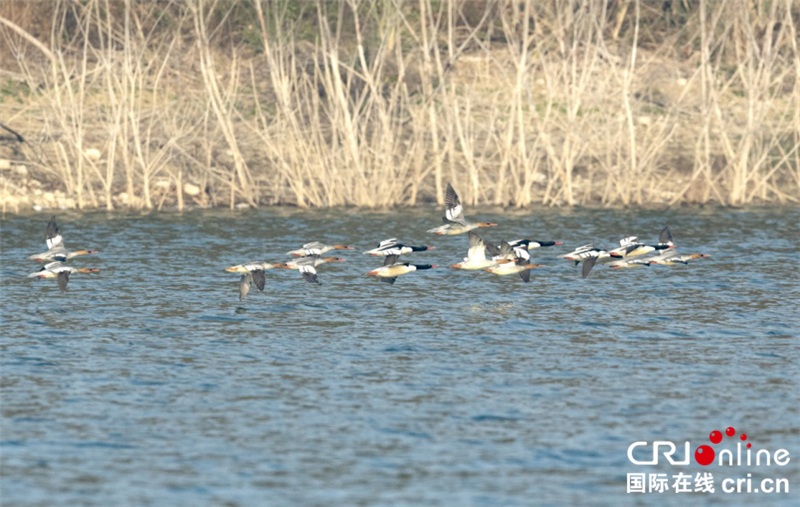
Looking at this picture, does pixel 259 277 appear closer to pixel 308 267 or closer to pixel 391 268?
pixel 308 267

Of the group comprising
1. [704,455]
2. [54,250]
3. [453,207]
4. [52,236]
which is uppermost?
[453,207]

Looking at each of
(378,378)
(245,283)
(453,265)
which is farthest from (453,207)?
(378,378)

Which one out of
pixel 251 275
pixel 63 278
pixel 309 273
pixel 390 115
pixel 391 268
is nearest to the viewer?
pixel 309 273

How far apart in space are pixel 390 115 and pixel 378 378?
68.5 ft

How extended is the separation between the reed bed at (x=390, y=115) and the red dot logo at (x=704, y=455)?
745 inches

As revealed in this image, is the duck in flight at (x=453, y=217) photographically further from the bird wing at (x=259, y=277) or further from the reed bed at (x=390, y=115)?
the reed bed at (x=390, y=115)

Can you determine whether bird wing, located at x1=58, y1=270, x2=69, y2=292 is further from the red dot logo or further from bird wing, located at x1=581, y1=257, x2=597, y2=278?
the red dot logo

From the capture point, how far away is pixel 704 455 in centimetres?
1312

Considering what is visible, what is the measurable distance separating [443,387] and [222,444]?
11.0 ft

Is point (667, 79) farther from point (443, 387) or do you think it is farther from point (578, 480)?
point (578, 480)

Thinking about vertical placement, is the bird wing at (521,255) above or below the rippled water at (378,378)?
above

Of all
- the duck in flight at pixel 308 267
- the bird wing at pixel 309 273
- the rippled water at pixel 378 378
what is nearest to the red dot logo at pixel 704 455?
the rippled water at pixel 378 378

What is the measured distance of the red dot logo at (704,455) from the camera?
12984mm

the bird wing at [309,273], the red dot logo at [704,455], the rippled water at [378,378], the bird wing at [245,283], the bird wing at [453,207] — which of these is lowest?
the red dot logo at [704,455]
